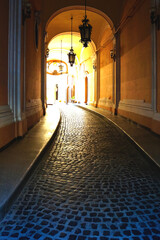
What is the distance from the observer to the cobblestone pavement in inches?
75.2

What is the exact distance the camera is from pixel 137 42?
316 inches

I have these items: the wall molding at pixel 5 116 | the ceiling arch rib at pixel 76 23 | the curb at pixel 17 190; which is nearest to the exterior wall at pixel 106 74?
the ceiling arch rib at pixel 76 23

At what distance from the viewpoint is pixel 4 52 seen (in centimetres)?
445

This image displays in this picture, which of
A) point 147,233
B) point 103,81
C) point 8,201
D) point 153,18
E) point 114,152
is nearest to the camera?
point 147,233

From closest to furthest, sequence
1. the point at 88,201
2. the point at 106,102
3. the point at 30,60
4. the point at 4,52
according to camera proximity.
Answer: the point at 88,201, the point at 4,52, the point at 30,60, the point at 106,102

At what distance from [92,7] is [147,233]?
11502 mm

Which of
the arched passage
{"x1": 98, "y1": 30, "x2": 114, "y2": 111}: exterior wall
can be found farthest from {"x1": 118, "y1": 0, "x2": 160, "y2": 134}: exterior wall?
the arched passage

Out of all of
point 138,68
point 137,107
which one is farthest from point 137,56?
point 137,107

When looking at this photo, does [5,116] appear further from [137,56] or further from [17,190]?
[137,56]

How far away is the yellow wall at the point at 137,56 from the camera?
276 inches

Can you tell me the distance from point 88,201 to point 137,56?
671 centimetres

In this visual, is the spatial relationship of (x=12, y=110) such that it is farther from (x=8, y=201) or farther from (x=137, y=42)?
(x=137, y=42)

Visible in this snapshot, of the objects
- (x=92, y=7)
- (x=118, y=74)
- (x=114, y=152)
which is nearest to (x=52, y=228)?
(x=114, y=152)

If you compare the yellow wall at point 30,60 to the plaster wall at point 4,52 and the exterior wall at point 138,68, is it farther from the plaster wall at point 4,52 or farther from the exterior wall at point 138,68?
the exterior wall at point 138,68
